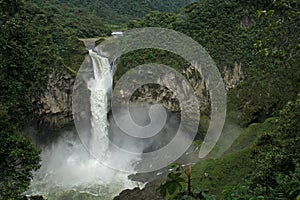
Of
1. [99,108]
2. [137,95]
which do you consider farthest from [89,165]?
[137,95]

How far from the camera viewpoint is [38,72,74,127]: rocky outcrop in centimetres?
1666

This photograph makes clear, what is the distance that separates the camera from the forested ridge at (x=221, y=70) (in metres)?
4.55

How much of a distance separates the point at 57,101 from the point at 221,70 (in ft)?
31.7

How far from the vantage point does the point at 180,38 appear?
20453mm

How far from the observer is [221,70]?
1877 cm

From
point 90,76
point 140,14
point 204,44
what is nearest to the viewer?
point 90,76

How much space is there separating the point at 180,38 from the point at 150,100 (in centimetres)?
470

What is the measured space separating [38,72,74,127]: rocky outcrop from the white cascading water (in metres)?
1.12

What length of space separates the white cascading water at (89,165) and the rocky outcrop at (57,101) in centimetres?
112

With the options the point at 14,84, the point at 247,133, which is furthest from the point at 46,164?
the point at 247,133

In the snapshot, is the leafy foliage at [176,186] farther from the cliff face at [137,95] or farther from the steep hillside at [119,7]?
the steep hillside at [119,7]

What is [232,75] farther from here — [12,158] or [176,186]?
[176,186]

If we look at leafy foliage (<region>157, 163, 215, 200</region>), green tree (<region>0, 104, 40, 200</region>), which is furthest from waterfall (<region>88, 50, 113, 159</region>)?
leafy foliage (<region>157, 163, 215, 200</region>)

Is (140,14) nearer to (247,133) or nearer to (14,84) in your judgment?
(247,133)
